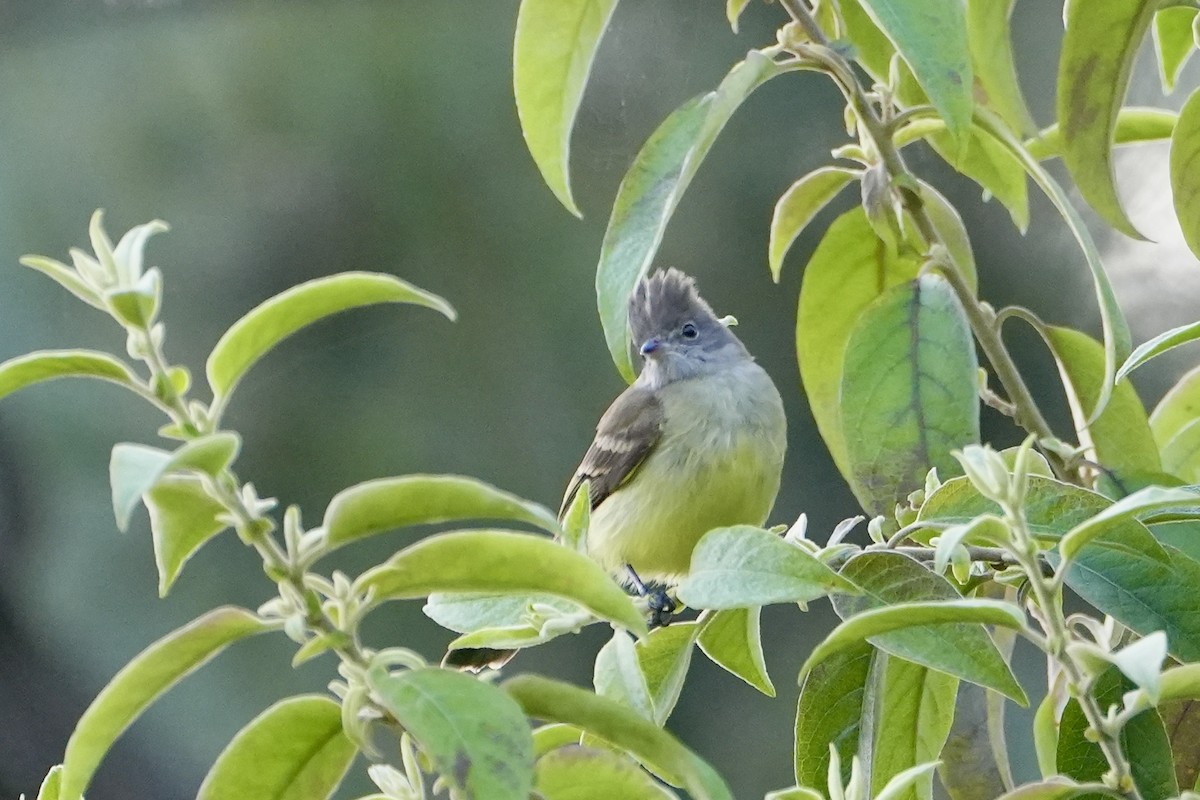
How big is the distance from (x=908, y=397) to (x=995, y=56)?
0.75 feet

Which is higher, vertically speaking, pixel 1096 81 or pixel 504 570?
pixel 1096 81

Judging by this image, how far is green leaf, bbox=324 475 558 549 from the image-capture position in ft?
1.76

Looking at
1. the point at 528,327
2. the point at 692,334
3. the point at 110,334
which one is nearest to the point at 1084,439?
the point at 692,334

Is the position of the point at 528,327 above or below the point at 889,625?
below

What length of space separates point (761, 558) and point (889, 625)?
0.07m

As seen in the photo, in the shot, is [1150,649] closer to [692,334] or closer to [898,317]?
[898,317]

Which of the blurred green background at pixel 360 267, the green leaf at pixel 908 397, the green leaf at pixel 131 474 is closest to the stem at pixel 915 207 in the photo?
the green leaf at pixel 908 397

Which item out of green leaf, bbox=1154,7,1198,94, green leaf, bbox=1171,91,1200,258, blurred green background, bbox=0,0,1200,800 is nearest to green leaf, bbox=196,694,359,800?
green leaf, bbox=1171,91,1200,258

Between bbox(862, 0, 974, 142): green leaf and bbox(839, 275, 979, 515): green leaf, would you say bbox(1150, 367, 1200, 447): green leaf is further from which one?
bbox(862, 0, 974, 142): green leaf

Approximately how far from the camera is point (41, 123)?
2.87m

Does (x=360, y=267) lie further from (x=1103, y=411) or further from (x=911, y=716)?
(x=911, y=716)

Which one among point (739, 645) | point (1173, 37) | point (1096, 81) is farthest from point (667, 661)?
point (1173, 37)

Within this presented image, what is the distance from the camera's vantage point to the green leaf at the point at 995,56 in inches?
35.0

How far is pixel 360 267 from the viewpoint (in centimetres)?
280
